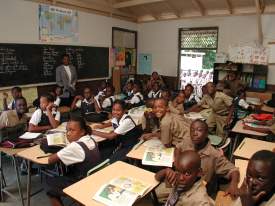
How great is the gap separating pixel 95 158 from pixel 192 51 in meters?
5.57

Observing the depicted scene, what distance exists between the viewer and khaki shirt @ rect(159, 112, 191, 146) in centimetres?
260

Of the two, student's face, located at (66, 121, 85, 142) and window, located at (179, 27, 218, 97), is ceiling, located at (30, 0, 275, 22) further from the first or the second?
student's face, located at (66, 121, 85, 142)

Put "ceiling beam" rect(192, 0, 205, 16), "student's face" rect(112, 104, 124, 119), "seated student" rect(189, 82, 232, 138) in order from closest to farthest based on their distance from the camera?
"student's face" rect(112, 104, 124, 119) < "seated student" rect(189, 82, 232, 138) < "ceiling beam" rect(192, 0, 205, 16)

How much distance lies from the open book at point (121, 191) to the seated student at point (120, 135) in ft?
3.33

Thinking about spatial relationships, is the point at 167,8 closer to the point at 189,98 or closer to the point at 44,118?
the point at 189,98

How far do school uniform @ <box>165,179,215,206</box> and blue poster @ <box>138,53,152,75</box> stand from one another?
651 centimetres

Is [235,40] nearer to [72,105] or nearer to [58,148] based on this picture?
[72,105]

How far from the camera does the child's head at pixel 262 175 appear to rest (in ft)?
4.10

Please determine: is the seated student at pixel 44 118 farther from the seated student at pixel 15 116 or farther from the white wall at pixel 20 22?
the white wall at pixel 20 22

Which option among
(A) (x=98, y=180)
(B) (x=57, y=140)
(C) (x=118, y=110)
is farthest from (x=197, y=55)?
(A) (x=98, y=180)

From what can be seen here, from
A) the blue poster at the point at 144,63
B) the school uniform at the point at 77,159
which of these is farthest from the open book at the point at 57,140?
the blue poster at the point at 144,63

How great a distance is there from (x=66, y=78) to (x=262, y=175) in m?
4.94

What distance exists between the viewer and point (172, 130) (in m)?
2.65

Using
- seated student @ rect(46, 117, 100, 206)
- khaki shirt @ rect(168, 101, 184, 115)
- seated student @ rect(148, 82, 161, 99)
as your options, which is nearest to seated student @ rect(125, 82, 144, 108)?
seated student @ rect(148, 82, 161, 99)
